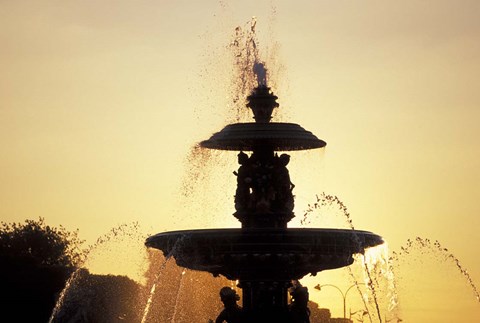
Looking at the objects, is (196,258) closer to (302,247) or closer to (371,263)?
(302,247)

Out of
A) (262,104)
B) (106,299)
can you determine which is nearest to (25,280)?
(106,299)

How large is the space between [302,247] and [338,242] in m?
0.75

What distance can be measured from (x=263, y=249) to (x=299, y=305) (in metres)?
1.87

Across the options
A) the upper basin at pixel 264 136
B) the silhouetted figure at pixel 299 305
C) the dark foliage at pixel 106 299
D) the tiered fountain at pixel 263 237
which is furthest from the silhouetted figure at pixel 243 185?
the dark foliage at pixel 106 299

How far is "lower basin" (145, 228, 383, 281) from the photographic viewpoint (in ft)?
81.0

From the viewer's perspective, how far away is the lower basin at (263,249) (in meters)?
24.7

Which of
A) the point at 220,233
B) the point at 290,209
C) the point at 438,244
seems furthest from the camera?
the point at 438,244

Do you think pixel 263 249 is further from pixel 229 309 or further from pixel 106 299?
pixel 106 299

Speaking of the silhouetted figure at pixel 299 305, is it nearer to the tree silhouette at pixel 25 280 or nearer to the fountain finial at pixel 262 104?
the fountain finial at pixel 262 104

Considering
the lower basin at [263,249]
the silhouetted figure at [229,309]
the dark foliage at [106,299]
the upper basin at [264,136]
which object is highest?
the dark foliage at [106,299]

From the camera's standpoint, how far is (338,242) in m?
25.1

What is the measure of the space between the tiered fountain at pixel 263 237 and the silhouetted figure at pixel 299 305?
170mm

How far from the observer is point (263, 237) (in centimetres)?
2470

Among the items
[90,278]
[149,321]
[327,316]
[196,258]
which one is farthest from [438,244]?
[327,316]
